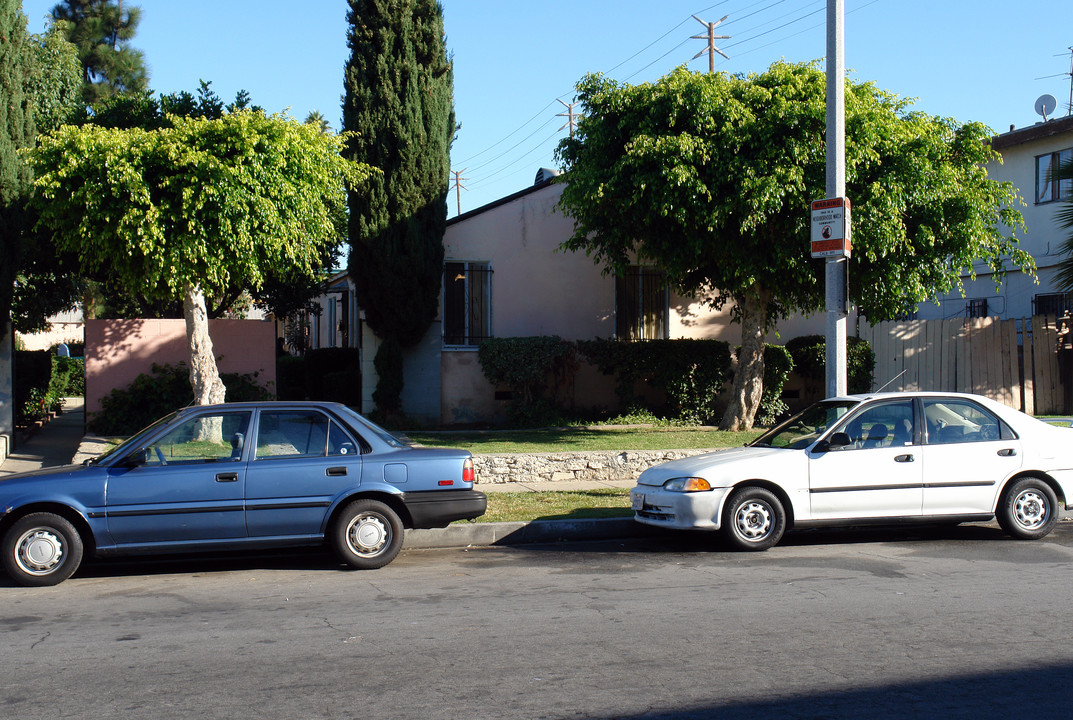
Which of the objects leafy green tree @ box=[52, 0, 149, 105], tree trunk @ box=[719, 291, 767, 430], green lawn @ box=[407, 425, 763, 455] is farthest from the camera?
leafy green tree @ box=[52, 0, 149, 105]

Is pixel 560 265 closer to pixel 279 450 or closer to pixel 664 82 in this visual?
pixel 664 82

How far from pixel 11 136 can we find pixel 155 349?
13.0 ft

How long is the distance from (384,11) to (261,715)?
47.5ft

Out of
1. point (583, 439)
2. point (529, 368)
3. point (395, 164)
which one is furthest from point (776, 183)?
point (395, 164)

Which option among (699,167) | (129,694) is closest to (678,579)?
(129,694)

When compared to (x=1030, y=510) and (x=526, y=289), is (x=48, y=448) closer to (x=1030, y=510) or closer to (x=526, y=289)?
(x=526, y=289)

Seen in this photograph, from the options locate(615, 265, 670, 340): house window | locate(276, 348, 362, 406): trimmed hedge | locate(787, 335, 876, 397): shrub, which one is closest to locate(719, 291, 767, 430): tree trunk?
locate(787, 335, 876, 397): shrub

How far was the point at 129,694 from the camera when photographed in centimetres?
473

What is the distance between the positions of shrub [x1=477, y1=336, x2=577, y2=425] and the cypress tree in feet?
26.2

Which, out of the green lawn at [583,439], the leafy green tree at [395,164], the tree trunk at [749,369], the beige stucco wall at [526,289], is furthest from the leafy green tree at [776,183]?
the beige stucco wall at [526,289]

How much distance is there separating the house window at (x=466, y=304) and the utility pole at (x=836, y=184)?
8721 millimetres

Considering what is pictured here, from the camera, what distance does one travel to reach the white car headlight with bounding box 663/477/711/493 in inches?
332

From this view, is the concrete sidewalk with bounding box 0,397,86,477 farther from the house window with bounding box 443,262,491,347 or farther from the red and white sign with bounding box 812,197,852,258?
the red and white sign with bounding box 812,197,852,258

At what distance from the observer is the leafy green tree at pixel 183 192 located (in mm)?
11469
